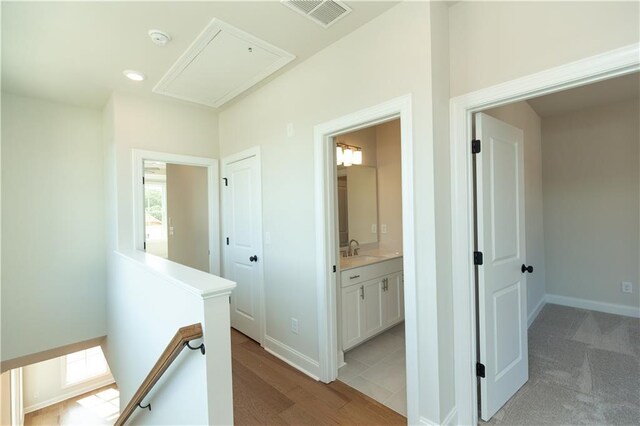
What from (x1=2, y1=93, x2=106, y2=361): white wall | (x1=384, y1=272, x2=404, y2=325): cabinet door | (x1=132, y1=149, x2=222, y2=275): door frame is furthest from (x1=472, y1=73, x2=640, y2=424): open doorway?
(x1=2, y1=93, x2=106, y2=361): white wall

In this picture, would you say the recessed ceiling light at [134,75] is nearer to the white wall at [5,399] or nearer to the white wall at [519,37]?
the white wall at [519,37]

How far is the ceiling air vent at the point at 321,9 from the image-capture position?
180 centimetres

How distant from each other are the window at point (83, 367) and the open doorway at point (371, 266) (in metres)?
6.02

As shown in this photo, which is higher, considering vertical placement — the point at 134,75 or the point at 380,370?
the point at 134,75

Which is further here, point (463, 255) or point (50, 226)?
point (50, 226)

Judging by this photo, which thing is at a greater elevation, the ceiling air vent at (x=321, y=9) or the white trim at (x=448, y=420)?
the ceiling air vent at (x=321, y=9)

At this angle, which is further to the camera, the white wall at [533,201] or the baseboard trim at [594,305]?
the baseboard trim at [594,305]

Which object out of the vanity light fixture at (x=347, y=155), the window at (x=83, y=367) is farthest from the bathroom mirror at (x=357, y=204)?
the window at (x=83, y=367)

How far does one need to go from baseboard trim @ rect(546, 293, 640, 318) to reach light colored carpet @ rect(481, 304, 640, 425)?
14 cm

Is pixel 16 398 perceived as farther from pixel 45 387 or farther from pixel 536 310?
pixel 536 310

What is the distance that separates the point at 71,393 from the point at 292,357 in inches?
231

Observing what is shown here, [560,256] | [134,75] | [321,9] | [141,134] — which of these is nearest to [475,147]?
[321,9]

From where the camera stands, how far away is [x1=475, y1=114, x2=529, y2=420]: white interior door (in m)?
1.89

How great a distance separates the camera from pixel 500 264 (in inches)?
80.1
